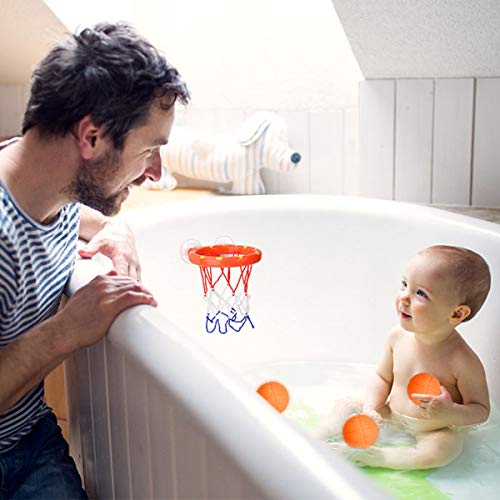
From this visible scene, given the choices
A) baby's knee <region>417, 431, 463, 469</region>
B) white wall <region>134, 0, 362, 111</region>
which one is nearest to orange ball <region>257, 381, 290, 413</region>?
baby's knee <region>417, 431, 463, 469</region>

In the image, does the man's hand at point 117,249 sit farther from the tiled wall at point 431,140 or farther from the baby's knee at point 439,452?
the tiled wall at point 431,140

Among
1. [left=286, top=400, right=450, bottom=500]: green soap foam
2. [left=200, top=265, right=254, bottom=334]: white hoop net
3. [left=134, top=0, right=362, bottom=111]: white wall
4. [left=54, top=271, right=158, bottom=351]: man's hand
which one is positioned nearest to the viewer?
[left=54, top=271, right=158, bottom=351]: man's hand

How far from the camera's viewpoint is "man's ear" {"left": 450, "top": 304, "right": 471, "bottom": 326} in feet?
4.99

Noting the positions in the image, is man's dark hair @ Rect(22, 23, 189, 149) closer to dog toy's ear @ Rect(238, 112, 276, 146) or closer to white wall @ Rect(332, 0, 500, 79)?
white wall @ Rect(332, 0, 500, 79)

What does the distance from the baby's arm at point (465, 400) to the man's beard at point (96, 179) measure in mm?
687

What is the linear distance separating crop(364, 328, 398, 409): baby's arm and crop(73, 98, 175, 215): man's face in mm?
702

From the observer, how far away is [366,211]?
1.99 m

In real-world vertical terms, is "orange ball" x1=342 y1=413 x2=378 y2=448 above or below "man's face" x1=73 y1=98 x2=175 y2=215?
below

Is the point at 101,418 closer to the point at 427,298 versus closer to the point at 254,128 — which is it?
the point at 427,298

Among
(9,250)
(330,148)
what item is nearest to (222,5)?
(330,148)

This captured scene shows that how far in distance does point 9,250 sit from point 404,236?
108cm

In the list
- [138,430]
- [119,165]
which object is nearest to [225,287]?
[119,165]

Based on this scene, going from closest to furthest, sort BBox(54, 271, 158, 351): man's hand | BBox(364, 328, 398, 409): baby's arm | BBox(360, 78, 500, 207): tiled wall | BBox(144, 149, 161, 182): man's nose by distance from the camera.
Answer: BBox(54, 271, 158, 351): man's hand, BBox(144, 149, 161, 182): man's nose, BBox(364, 328, 398, 409): baby's arm, BBox(360, 78, 500, 207): tiled wall

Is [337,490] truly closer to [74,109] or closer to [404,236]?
[74,109]
